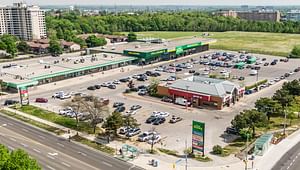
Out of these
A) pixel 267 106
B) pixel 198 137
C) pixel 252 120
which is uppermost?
pixel 267 106

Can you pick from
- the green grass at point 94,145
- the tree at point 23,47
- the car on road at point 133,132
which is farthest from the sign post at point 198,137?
the tree at point 23,47

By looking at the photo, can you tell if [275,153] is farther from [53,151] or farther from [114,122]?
[53,151]

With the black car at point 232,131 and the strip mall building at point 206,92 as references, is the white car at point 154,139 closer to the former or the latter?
the black car at point 232,131

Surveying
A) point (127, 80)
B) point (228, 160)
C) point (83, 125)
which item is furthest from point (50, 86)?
point (228, 160)

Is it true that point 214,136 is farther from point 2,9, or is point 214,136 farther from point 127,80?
point 2,9

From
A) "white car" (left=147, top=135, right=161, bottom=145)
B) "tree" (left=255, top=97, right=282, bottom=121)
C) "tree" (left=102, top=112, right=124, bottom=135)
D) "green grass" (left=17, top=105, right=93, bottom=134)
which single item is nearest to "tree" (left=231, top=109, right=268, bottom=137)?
"tree" (left=255, top=97, right=282, bottom=121)

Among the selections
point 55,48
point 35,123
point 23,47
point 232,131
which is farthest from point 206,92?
point 23,47

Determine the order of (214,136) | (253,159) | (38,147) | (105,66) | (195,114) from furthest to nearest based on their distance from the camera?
(105,66)
(195,114)
(214,136)
(38,147)
(253,159)

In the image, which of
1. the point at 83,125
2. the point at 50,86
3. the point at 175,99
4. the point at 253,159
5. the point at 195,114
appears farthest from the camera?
the point at 50,86
